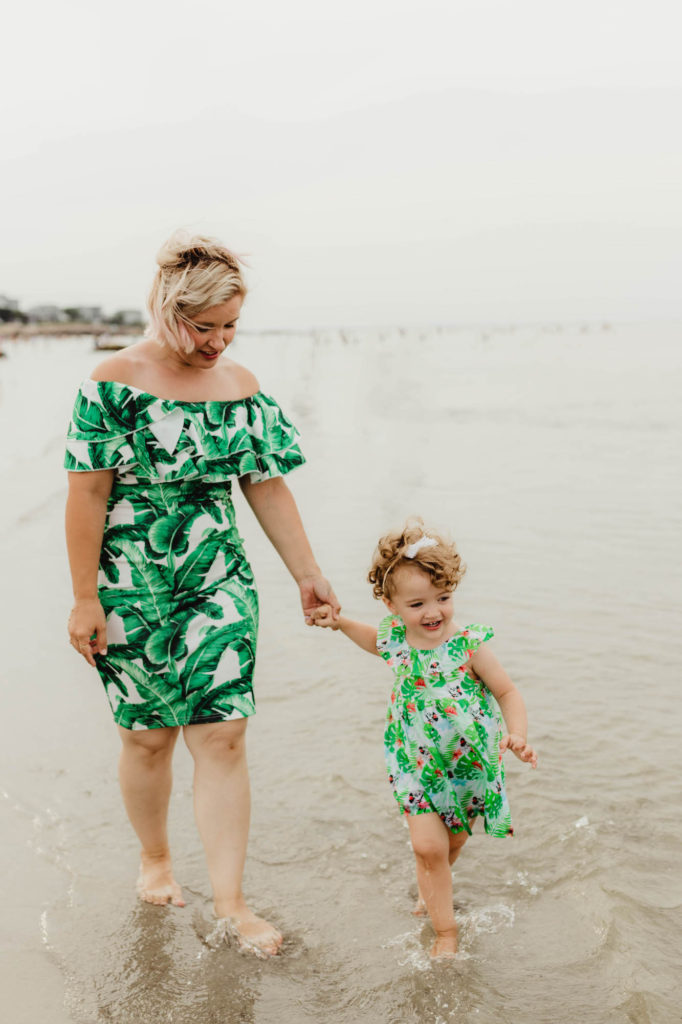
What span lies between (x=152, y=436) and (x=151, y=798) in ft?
3.74

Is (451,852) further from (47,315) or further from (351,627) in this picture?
(47,315)

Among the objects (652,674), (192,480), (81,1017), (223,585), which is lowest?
(81,1017)

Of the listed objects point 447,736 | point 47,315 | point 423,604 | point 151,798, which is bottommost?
point 151,798

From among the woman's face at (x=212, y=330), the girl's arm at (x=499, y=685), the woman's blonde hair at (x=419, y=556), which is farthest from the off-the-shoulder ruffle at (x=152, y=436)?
the girl's arm at (x=499, y=685)

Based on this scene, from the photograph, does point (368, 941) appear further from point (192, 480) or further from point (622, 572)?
point (622, 572)

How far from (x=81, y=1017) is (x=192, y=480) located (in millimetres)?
1419

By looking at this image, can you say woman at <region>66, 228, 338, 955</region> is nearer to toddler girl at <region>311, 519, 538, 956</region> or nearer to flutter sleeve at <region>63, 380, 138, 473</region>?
flutter sleeve at <region>63, 380, 138, 473</region>

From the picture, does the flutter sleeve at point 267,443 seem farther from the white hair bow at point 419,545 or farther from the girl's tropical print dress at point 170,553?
the white hair bow at point 419,545

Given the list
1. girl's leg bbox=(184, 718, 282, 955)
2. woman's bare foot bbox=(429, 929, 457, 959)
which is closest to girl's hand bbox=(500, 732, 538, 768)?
woman's bare foot bbox=(429, 929, 457, 959)

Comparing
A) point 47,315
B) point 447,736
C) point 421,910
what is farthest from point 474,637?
point 47,315

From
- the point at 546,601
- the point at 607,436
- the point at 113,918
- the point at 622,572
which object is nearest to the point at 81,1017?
the point at 113,918

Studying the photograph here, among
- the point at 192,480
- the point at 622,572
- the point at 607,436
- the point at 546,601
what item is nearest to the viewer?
the point at 192,480

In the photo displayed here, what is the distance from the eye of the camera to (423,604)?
9.16 ft

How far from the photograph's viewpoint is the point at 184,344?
2.71 meters
